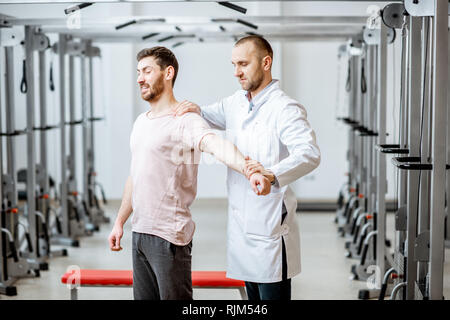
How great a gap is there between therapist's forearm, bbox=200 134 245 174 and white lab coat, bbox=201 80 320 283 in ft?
0.57

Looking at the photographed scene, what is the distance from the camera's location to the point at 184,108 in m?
2.47

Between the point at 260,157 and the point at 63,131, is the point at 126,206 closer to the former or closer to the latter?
the point at 260,157

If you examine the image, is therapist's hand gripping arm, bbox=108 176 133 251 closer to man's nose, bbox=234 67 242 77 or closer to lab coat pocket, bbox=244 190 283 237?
lab coat pocket, bbox=244 190 283 237

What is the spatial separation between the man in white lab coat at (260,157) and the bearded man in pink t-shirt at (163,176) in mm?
81

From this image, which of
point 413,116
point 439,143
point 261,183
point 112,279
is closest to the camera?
point 261,183

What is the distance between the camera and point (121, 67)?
758 cm

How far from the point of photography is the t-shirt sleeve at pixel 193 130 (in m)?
2.40

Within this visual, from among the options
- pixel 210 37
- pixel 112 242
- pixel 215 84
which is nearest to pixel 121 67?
pixel 210 37

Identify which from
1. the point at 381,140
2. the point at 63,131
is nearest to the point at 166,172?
the point at 381,140

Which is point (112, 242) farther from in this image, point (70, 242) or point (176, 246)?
point (70, 242)

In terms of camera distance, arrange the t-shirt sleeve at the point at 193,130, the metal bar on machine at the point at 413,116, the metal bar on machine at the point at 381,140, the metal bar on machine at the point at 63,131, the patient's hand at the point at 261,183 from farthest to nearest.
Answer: the metal bar on machine at the point at 63,131
the metal bar on machine at the point at 381,140
the metal bar on machine at the point at 413,116
the t-shirt sleeve at the point at 193,130
the patient's hand at the point at 261,183

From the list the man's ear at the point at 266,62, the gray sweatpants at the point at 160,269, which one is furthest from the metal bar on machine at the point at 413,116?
the gray sweatpants at the point at 160,269

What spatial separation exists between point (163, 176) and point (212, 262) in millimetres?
2000

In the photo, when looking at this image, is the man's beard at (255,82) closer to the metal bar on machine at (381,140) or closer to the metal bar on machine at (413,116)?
the metal bar on machine at (413,116)
